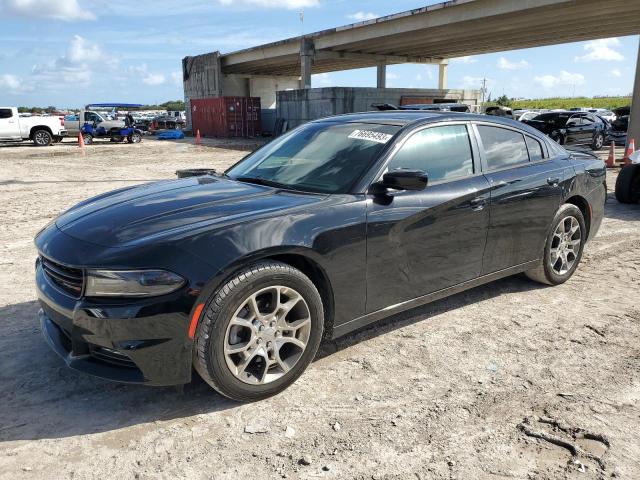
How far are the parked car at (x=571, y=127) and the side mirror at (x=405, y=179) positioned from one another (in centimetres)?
1852

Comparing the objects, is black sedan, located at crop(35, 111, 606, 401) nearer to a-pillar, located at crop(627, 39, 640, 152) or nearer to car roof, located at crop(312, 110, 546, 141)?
car roof, located at crop(312, 110, 546, 141)

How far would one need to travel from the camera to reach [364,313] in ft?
11.1

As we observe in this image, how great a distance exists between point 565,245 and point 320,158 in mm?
2553

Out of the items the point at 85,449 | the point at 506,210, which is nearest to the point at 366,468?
the point at 85,449

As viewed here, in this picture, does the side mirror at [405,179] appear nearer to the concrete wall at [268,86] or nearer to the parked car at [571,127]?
the parked car at [571,127]

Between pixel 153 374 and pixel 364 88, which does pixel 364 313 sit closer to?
pixel 153 374

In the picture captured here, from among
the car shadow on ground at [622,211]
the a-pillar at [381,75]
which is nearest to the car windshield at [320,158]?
the car shadow on ground at [622,211]

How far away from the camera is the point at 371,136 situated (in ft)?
12.3

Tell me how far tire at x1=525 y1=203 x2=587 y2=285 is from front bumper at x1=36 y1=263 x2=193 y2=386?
3276mm

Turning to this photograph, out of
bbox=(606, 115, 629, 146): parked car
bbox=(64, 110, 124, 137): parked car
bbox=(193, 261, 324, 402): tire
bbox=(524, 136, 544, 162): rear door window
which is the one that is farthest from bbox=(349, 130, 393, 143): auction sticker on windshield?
bbox=(64, 110, 124, 137): parked car

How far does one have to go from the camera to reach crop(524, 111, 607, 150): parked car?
20.2 metres

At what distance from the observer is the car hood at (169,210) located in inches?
112

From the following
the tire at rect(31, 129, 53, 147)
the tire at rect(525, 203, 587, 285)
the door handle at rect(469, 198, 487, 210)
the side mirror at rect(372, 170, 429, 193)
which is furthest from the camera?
the tire at rect(31, 129, 53, 147)

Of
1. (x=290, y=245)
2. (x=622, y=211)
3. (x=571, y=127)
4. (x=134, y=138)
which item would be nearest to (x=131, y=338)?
(x=290, y=245)
